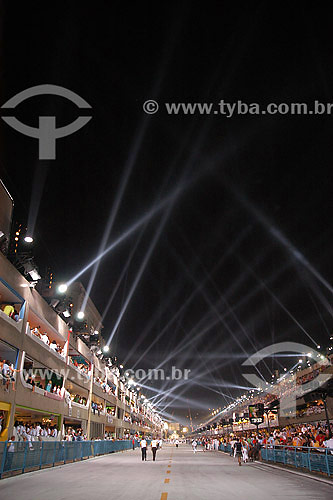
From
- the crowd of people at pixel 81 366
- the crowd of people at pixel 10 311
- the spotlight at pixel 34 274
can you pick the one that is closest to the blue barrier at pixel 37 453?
A: the crowd of people at pixel 10 311

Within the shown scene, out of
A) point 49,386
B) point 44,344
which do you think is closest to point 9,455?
point 44,344

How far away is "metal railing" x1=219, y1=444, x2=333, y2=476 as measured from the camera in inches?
593

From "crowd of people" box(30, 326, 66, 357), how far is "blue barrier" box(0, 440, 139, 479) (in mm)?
6929

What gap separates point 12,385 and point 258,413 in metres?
14.9

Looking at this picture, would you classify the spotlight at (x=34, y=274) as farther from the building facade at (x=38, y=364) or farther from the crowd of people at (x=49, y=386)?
the crowd of people at (x=49, y=386)

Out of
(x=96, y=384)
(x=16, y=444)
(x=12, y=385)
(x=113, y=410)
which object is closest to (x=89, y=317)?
(x=96, y=384)

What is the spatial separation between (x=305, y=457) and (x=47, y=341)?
60.5ft

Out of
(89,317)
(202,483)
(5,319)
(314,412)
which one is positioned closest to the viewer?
(202,483)

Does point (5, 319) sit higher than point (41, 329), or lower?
lower

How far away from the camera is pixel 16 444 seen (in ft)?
49.8

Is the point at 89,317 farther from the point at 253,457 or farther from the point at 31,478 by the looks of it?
the point at 31,478

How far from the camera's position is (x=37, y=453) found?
17.5m

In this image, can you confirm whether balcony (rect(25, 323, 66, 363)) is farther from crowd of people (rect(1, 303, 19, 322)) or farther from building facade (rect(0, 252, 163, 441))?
crowd of people (rect(1, 303, 19, 322))

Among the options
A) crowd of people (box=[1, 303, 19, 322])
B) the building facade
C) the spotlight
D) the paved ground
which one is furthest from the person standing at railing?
the spotlight
